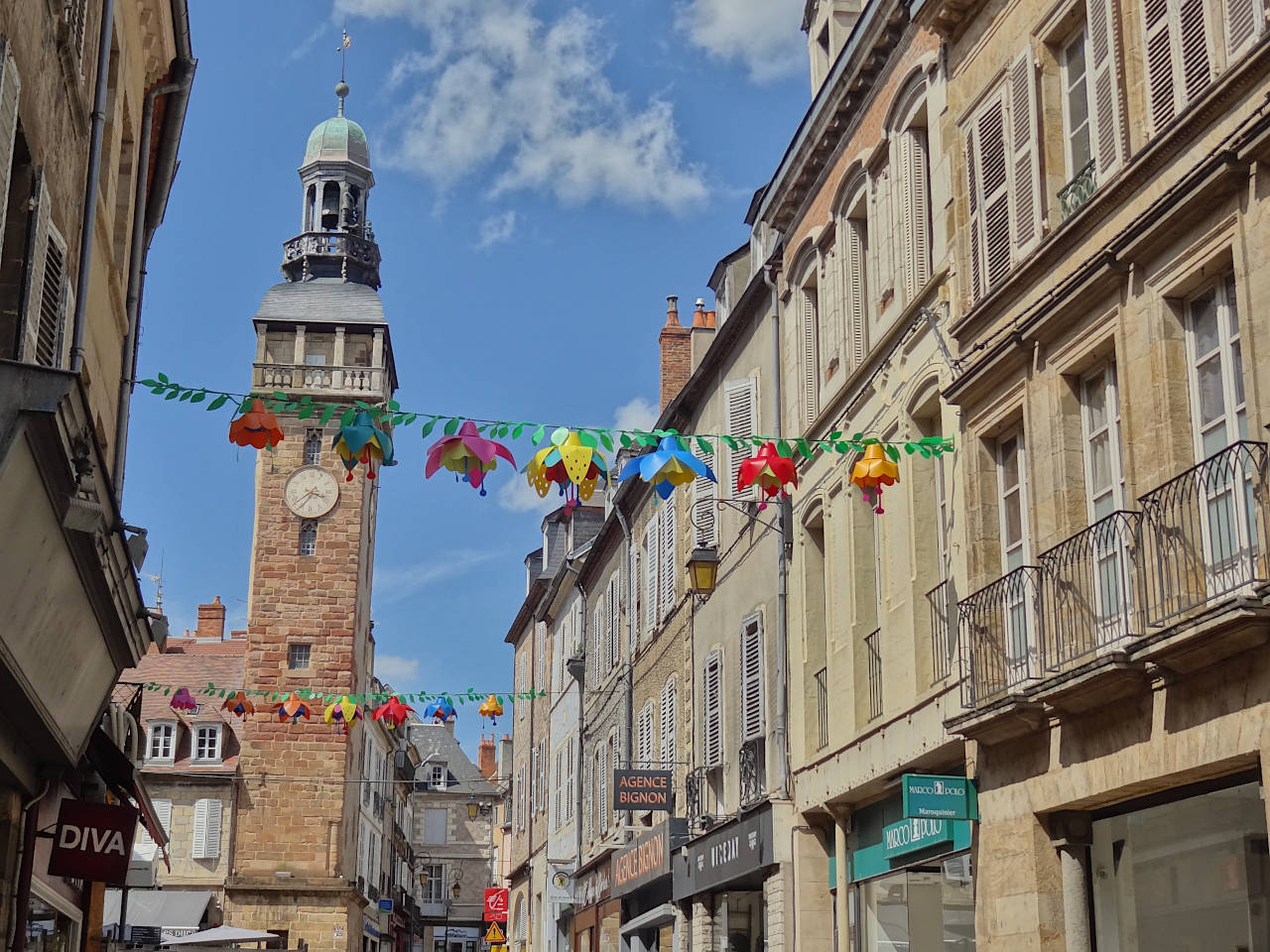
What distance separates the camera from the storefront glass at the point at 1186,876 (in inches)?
324

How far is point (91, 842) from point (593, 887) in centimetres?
1533

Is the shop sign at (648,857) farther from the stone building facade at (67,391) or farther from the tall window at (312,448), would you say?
the tall window at (312,448)

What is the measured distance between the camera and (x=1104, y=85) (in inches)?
397

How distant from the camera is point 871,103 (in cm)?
1473

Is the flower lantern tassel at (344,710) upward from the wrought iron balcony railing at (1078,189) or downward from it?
downward

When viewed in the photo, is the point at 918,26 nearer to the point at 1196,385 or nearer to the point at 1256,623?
the point at 1196,385

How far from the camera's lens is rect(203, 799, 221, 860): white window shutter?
136 feet

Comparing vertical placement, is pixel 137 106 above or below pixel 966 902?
above

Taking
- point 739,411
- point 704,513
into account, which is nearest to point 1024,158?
point 739,411

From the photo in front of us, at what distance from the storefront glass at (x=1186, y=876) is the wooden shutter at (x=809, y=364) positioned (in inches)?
270

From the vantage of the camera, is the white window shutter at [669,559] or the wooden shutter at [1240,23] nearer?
the wooden shutter at [1240,23]

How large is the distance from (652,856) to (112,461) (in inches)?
394

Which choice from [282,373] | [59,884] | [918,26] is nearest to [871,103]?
[918,26]

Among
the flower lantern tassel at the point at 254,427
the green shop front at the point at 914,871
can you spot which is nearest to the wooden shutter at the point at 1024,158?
the green shop front at the point at 914,871
